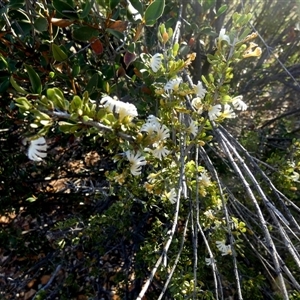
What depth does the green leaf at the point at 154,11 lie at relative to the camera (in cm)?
91

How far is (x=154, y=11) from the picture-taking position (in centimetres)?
92

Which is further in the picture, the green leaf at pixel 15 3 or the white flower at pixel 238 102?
the green leaf at pixel 15 3

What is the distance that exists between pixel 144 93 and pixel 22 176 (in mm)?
820

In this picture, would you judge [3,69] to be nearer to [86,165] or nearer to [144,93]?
[144,93]

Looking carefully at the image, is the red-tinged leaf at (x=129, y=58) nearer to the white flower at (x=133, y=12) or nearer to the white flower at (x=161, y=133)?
the white flower at (x=133, y=12)

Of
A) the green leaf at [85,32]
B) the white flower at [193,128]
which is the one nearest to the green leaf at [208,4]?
the green leaf at [85,32]

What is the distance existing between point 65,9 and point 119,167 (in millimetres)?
385

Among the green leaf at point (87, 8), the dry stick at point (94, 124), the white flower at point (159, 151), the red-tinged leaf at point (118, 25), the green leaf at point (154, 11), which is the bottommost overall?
the dry stick at point (94, 124)

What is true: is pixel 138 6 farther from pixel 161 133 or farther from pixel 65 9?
pixel 161 133

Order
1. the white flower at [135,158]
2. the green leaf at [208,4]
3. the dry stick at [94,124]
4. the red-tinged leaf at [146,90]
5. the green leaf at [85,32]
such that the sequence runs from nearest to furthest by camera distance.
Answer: the dry stick at [94,124] → the white flower at [135,158] → the green leaf at [85,32] → the red-tinged leaf at [146,90] → the green leaf at [208,4]

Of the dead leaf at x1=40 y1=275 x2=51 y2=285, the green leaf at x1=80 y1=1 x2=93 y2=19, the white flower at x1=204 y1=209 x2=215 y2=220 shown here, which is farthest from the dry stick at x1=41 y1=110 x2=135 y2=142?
the dead leaf at x1=40 y1=275 x2=51 y2=285

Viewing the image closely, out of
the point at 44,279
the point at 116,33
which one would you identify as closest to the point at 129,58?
the point at 116,33

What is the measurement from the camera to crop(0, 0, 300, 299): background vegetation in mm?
1016

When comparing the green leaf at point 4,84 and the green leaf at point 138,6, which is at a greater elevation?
the green leaf at point 138,6
